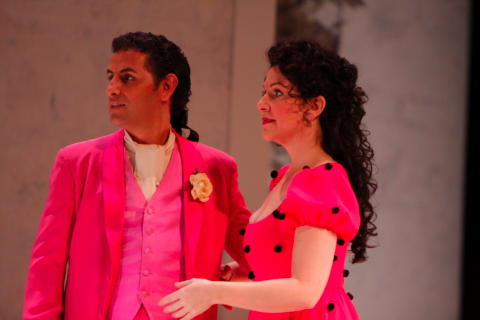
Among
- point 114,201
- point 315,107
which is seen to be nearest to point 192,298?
point 114,201

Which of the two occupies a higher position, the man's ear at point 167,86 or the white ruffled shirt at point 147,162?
the man's ear at point 167,86

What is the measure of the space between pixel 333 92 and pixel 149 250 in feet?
2.60

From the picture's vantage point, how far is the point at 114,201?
6.57ft

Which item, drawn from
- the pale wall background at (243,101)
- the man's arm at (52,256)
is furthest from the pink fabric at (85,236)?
the pale wall background at (243,101)

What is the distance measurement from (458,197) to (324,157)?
8.75ft

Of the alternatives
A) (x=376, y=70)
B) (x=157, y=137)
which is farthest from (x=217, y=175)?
(x=376, y=70)

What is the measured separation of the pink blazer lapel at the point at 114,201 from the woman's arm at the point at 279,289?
29 centimetres

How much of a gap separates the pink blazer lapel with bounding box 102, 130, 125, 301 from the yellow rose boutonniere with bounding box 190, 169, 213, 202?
0.79ft

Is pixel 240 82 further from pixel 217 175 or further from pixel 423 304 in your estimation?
pixel 423 304

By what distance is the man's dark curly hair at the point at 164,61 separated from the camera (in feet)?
7.09

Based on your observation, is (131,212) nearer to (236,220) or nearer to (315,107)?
(236,220)

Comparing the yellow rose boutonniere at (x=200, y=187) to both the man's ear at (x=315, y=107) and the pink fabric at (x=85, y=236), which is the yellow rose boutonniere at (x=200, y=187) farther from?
the man's ear at (x=315, y=107)

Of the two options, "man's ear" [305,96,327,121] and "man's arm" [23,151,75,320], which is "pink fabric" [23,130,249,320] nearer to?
"man's arm" [23,151,75,320]

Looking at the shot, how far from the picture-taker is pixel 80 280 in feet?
6.57
